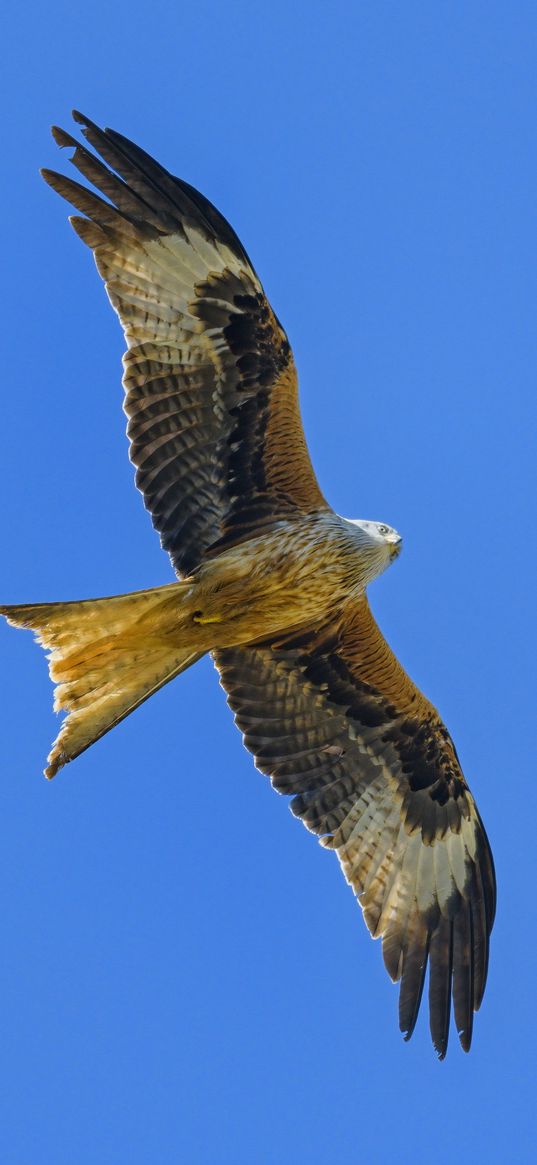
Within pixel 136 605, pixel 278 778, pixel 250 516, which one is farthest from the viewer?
pixel 278 778

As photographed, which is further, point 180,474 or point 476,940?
point 476,940

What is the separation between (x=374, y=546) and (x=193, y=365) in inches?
63.1

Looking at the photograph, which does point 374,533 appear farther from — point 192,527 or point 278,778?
point 278,778

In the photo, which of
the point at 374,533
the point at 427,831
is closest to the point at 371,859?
the point at 427,831

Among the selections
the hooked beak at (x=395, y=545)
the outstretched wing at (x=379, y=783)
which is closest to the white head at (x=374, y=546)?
the hooked beak at (x=395, y=545)

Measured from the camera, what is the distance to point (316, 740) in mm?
11438

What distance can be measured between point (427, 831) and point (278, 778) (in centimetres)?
113

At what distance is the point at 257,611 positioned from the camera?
10.6 meters

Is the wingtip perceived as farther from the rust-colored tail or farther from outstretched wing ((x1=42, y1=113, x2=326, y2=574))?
the rust-colored tail

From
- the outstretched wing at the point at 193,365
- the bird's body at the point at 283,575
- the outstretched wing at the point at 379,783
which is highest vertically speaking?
the outstretched wing at the point at 193,365

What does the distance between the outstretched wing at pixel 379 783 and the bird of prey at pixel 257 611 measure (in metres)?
0.01

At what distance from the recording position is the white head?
10531 millimetres

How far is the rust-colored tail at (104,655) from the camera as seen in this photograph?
9773 millimetres

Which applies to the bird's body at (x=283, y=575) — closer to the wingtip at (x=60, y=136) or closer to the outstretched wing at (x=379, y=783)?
the outstretched wing at (x=379, y=783)
